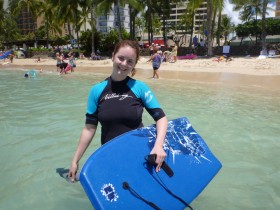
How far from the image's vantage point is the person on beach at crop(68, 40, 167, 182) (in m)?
2.51

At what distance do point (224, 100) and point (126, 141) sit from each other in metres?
7.92

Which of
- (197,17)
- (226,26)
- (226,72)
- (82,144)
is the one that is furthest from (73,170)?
(197,17)

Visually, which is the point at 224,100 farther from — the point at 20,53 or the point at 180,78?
the point at 20,53

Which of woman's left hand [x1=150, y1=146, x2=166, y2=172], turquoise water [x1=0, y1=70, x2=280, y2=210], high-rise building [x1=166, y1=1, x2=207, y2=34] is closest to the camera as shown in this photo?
woman's left hand [x1=150, y1=146, x2=166, y2=172]

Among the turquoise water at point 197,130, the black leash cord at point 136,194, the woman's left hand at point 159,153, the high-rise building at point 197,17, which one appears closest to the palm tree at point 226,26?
the high-rise building at point 197,17

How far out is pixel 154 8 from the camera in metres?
36.4

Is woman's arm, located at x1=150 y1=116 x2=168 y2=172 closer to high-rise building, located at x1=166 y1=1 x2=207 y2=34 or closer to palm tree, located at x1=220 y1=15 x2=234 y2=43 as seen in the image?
high-rise building, located at x1=166 y1=1 x2=207 y2=34

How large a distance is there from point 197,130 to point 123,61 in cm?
428

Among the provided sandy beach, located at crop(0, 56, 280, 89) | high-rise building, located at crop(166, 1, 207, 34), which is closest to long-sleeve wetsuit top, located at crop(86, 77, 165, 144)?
sandy beach, located at crop(0, 56, 280, 89)

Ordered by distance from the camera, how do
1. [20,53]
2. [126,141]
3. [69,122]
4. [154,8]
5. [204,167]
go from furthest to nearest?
[20,53], [154,8], [69,122], [204,167], [126,141]

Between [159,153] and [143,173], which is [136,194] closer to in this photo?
[143,173]

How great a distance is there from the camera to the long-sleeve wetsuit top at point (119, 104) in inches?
99.3

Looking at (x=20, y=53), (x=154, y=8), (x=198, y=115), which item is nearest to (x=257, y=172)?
(x=198, y=115)

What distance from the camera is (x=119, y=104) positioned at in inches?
99.0
